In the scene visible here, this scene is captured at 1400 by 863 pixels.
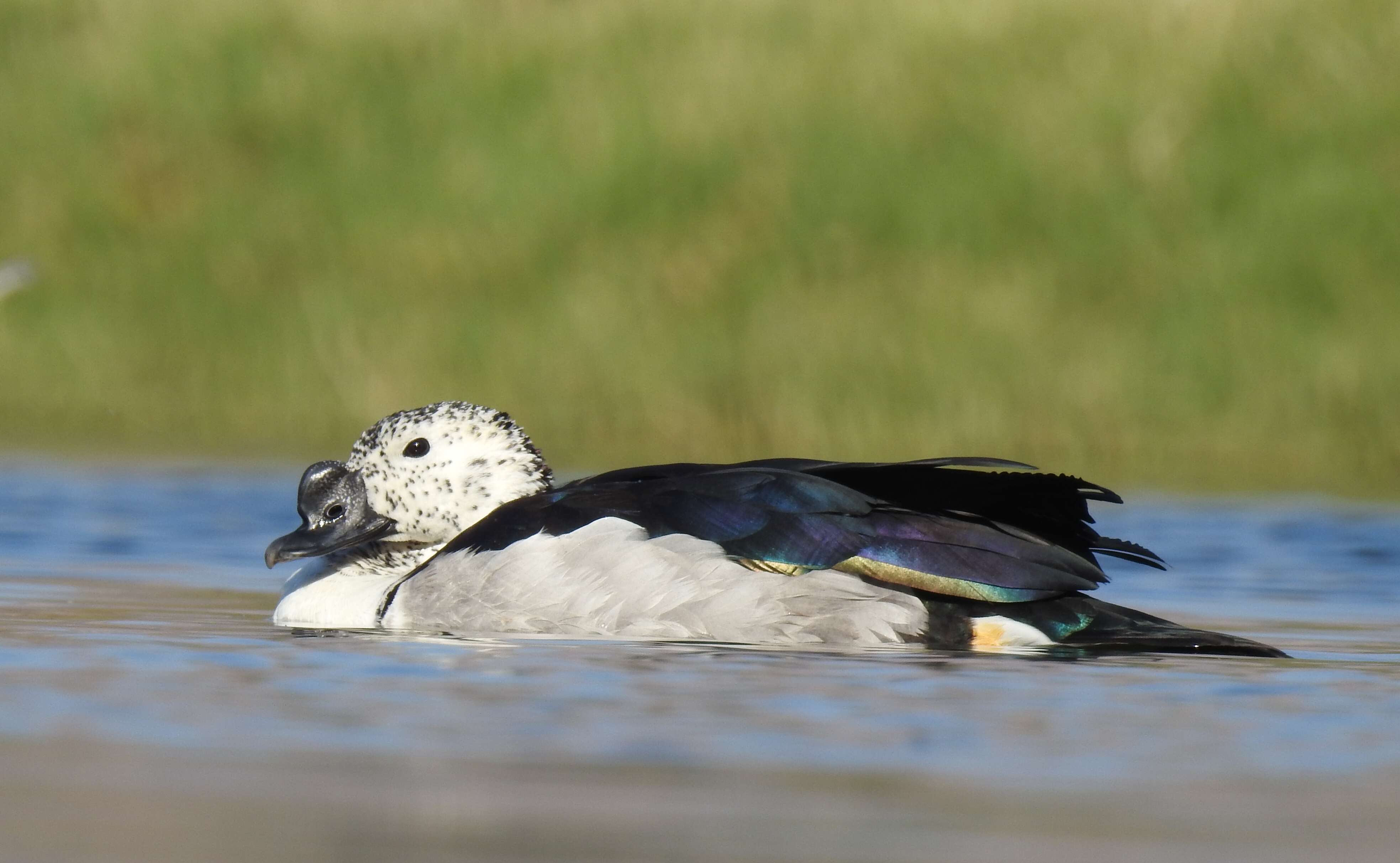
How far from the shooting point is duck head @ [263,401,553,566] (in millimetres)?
7008

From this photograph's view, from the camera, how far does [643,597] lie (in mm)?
6066

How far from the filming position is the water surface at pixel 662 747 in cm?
345

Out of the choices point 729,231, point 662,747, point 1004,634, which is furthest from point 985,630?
point 729,231

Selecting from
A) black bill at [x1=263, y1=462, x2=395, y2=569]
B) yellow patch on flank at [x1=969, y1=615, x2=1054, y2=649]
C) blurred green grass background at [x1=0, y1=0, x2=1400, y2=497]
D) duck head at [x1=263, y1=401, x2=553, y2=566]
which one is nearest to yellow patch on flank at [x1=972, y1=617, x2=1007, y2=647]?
yellow patch on flank at [x1=969, y1=615, x2=1054, y2=649]

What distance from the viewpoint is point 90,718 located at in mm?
4516

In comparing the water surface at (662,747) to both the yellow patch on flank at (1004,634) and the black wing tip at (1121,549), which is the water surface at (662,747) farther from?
the black wing tip at (1121,549)

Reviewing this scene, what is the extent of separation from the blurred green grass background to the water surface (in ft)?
17.8

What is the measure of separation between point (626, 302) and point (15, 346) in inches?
149

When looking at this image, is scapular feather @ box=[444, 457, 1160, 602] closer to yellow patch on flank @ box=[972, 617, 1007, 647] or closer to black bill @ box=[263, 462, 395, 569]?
yellow patch on flank @ box=[972, 617, 1007, 647]

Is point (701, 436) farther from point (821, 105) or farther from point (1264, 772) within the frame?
point (1264, 772)

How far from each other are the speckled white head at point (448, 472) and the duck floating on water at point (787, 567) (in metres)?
0.40

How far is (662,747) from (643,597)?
5.93 ft

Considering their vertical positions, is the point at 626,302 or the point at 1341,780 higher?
the point at 626,302

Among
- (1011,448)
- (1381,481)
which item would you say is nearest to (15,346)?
(1011,448)
